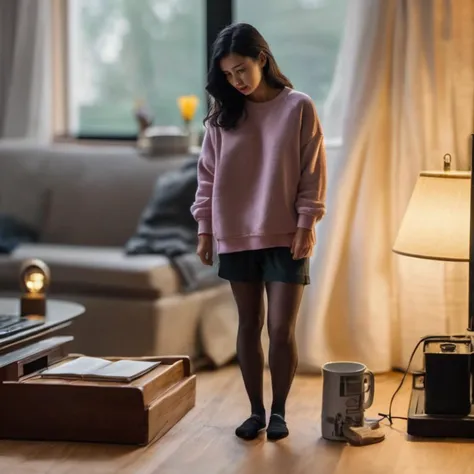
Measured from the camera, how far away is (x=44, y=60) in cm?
521

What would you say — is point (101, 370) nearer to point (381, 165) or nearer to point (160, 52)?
point (381, 165)

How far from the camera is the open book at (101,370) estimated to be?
121 inches

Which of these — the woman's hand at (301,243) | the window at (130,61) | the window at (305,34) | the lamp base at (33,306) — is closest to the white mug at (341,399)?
the woman's hand at (301,243)

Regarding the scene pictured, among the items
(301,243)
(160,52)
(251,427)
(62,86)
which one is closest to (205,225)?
(301,243)

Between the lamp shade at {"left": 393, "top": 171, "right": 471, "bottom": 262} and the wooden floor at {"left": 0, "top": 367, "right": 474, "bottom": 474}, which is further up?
the lamp shade at {"left": 393, "top": 171, "right": 471, "bottom": 262}

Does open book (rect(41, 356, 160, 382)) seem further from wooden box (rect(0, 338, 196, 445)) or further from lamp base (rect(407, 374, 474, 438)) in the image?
lamp base (rect(407, 374, 474, 438))

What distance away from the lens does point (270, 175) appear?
9.82 feet

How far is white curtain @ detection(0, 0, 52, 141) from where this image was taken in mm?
5184

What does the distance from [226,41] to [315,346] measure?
1.44 meters

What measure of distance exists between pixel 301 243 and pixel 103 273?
121 cm

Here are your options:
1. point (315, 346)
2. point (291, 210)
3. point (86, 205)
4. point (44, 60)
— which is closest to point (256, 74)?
point (291, 210)

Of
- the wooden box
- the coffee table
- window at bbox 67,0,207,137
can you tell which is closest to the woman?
the wooden box

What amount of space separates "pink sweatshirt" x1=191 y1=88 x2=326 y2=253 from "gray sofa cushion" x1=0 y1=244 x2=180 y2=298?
0.88 metres

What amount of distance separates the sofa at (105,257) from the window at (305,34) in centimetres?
73
